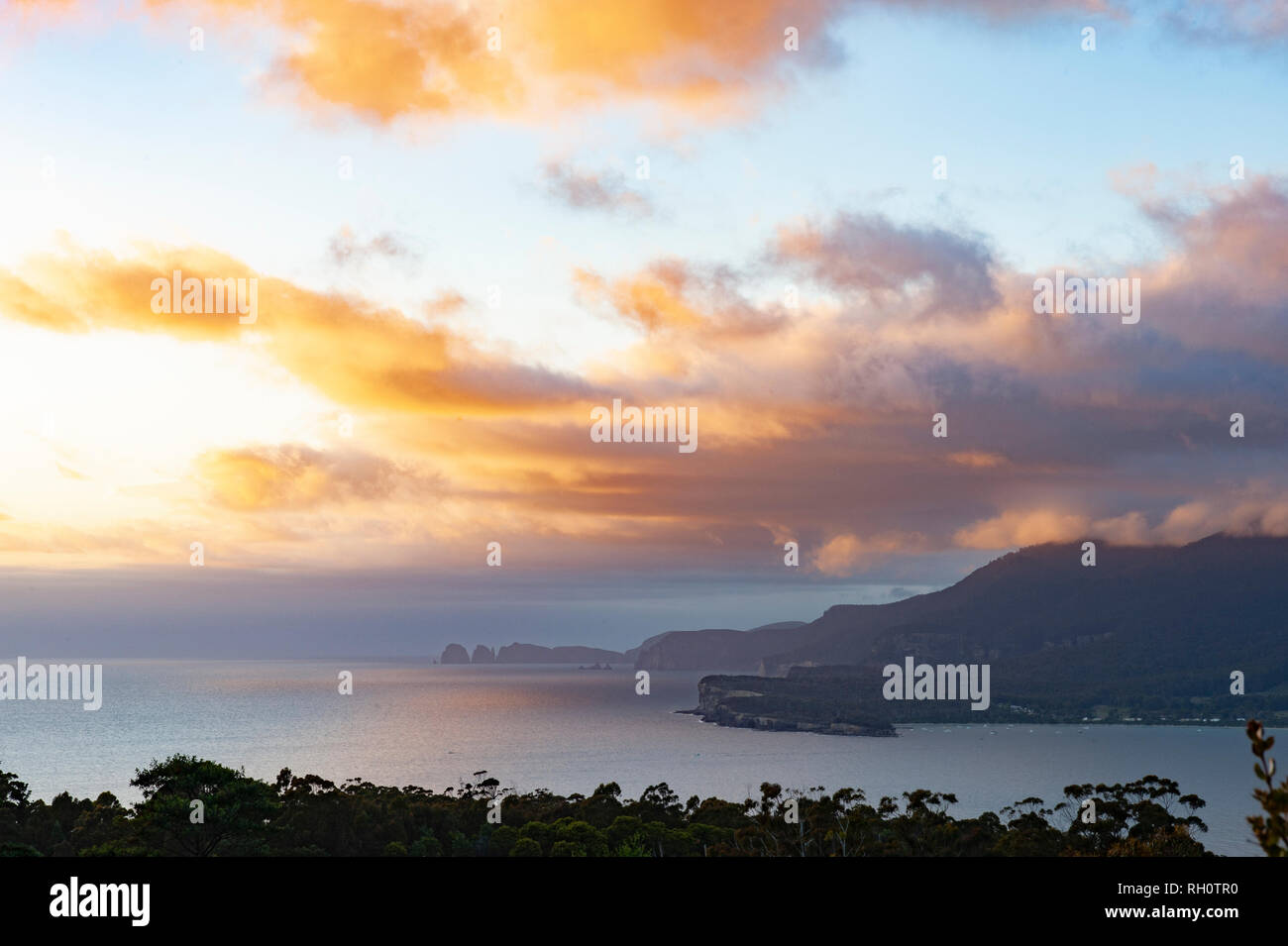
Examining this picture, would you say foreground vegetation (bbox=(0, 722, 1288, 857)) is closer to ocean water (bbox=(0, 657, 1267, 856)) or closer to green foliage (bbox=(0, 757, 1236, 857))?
green foliage (bbox=(0, 757, 1236, 857))

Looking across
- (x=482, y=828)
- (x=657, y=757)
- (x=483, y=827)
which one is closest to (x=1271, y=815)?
(x=482, y=828)

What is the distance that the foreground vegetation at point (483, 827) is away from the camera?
112 ft

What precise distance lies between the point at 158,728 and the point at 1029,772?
14974cm

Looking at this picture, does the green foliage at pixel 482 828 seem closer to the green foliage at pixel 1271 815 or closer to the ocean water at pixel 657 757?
the green foliage at pixel 1271 815

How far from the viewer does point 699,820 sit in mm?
51281

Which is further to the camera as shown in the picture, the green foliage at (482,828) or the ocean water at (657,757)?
the ocean water at (657,757)

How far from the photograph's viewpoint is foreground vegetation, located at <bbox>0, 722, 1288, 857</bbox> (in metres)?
34.3

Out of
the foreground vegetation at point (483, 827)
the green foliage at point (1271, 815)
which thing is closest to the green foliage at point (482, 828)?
the foreground vegetation at point (483, 827)

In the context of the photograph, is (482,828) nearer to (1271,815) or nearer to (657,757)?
(1271,815)

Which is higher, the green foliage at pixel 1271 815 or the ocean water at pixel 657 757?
the green foliage at pixel 1271 815

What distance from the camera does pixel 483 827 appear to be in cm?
4778
